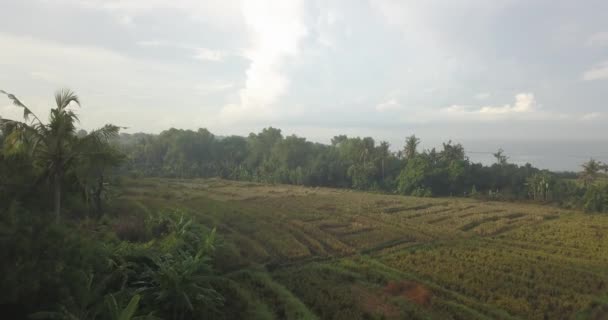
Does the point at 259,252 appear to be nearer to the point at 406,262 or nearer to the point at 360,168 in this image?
the point at 406,262

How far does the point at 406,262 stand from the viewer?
16.2 m

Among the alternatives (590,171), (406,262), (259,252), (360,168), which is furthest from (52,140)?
(590,171)

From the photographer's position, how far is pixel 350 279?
13.9m

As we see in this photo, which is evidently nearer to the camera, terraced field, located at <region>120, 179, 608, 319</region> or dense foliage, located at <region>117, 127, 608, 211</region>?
terraced field, located at <region>120, 179, 608, 319</region>

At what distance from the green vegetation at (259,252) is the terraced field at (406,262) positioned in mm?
76

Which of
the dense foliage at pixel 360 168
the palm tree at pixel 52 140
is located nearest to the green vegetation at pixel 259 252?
the palm tree at pixel 52 140

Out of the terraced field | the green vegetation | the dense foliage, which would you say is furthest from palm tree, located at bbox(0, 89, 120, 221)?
the dense foliage

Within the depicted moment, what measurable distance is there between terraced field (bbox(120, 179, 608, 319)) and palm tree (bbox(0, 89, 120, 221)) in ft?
21.2

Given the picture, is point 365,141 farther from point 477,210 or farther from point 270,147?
point 477,210

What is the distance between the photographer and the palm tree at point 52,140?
10000 mm

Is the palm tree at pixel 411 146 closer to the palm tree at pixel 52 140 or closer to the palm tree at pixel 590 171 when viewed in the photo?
the palm tree at pixel 590 171

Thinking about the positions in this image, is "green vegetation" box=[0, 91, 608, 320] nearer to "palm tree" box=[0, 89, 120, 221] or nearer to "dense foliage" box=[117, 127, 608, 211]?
"palm tree" box=[0, 89, 120, 221]

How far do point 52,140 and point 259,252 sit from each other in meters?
9.11

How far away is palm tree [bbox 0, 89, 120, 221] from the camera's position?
10000mm
